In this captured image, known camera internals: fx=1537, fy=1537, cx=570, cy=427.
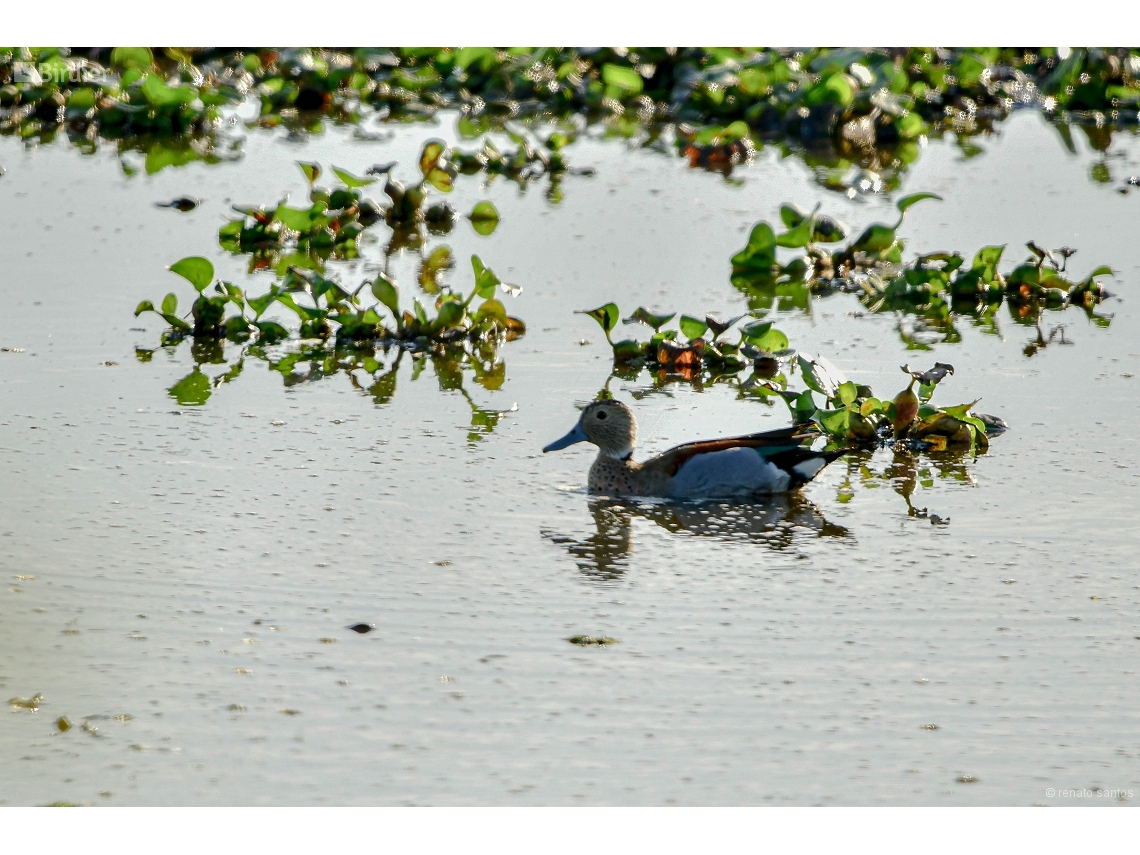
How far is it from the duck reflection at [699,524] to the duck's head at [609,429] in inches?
9.7

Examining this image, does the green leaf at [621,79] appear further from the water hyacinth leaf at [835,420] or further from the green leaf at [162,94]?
the water hyacinth leaf at [835,420]

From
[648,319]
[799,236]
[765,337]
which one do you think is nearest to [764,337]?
[765,337]

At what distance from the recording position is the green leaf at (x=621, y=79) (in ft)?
52.3

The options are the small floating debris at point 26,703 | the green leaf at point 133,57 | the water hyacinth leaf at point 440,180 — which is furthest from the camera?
the green leaf at point 133,57

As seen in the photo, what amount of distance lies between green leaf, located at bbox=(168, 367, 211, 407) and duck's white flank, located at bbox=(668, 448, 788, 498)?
2.38 meters

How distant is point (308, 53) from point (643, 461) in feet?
36.8

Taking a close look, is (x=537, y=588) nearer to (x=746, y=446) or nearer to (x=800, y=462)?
(x=746, y=446)

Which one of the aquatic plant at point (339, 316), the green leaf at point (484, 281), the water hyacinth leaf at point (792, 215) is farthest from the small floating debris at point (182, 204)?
the water hyacinth leaf at point (792, 215)

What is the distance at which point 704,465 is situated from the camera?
19.9 ft

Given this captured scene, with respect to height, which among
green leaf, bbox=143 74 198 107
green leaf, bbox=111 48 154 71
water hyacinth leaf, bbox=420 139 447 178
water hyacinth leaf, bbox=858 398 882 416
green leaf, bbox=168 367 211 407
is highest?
green leaf, bbox=111 48 154 71

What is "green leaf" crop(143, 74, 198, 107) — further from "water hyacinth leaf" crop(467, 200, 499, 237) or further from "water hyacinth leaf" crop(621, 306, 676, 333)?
"water hyacinth leaf" crop(621, 306, 676, 333)

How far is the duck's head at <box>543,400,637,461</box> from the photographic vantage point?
626cm

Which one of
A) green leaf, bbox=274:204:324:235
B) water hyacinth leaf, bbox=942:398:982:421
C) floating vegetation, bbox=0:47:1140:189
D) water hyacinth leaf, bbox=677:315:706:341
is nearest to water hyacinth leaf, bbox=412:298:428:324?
water hyacinth leaf, bbox=677:315:706:341
